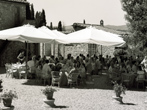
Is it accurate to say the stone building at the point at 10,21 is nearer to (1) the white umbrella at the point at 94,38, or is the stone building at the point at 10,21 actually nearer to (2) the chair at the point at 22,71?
(2) the chair at the point at 22,71

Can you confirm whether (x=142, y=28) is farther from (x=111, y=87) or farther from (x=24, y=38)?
(x=24, y=38)

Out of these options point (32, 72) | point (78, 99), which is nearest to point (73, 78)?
point (78, 99)

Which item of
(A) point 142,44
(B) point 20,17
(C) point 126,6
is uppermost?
(B) point 20,17

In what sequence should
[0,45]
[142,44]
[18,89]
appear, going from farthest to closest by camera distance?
[0,45] < [18,89] < [142,44]

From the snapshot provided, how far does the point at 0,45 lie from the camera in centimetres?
2648

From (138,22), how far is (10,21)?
19409mm

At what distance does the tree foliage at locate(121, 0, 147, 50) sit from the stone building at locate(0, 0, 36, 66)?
1628 cm

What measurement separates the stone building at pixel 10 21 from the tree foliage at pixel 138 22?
16281 millimetres

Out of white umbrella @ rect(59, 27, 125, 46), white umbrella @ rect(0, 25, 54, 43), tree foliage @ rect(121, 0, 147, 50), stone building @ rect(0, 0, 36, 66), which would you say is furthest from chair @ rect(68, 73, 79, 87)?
stone building @ rect(0, 0, 36, 66)

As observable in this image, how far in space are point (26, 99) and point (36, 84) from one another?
385 centimetres

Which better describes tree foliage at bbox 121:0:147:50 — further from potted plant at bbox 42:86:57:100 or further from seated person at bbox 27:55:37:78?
seated person at bbox 27:55:37:78

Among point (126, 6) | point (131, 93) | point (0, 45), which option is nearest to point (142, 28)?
point (126, 6)

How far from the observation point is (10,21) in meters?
28.3

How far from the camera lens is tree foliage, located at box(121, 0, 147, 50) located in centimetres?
1078
